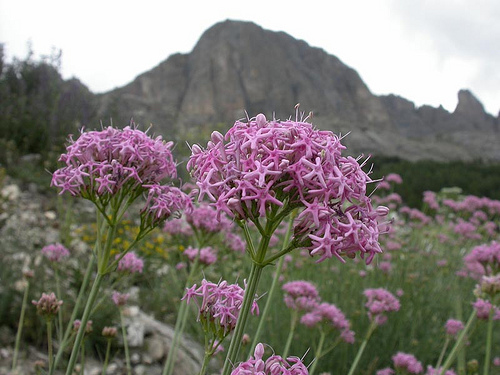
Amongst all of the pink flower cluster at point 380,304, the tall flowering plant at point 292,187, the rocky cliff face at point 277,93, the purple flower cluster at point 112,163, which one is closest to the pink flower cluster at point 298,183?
the tall flowering plant at point 292,187

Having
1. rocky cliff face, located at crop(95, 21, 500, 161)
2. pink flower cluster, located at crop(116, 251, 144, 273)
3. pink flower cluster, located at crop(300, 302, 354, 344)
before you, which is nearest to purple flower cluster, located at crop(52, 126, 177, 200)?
pink flower cluster, located at crop(116, 251, 144, 273)

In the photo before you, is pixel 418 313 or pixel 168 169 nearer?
pixel 168 169

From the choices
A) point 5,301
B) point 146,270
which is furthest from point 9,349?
point 146,270

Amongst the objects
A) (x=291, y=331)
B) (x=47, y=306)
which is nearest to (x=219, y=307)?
(x=47, y=306)

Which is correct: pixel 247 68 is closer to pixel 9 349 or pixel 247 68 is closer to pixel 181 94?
pixel 181 94

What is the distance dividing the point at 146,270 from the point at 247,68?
98.1ft

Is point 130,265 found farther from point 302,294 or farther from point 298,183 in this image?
point 298,183

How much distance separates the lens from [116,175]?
1587 mm

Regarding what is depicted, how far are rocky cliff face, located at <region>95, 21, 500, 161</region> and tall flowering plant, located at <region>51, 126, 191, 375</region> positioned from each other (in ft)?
55.5

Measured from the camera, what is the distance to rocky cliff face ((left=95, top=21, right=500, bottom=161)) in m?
23.9

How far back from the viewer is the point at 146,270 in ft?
21.0

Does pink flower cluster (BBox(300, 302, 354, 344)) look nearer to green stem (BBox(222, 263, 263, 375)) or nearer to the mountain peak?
the mountain peak

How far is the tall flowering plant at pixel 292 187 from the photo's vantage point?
3.37ft

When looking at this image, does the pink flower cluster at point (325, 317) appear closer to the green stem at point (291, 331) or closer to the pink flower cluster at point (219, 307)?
the green stem at point (291, 331)
